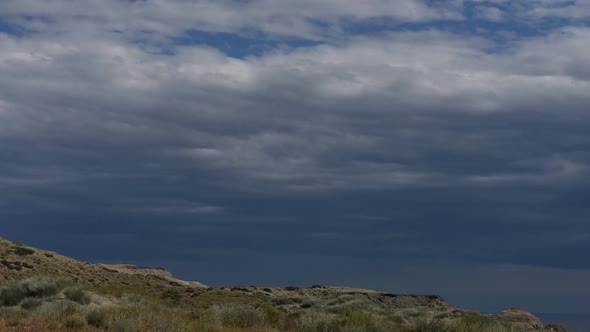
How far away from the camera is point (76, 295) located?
3700 cm

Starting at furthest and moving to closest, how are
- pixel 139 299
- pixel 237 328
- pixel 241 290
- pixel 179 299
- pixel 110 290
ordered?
pixel 241 290 → pixel 179 299 → pixel 110 290 → pixel 139 299 → pixel 237 328

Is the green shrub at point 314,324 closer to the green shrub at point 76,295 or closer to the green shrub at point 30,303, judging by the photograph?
the green shrub at point 76,295

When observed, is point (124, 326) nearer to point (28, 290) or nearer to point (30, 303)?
point (30, 303)

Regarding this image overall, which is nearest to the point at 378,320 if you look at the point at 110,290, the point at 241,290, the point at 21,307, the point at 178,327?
the point at 178,327

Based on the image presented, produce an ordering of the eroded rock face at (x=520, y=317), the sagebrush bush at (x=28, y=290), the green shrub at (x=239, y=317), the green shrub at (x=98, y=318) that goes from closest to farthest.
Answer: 1. the green shrub at (x=98, y=318)
2. the green shrub at (x=239, y=317)
3. the sagebrush bush at (x=28, y=290)
4. the eroded rock face at (x=520, y=317)

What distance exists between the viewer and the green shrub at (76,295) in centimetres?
3662

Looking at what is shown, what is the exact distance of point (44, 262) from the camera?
231 ft

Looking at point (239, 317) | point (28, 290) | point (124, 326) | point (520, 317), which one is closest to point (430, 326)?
point (239, 317)

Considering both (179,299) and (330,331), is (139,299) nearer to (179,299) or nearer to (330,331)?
(330,331)

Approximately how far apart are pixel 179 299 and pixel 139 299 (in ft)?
62.6

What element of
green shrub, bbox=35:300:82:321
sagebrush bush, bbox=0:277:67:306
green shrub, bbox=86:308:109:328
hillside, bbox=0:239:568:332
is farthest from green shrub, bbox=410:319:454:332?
sagebrush bush, bbox=0:277:67:306

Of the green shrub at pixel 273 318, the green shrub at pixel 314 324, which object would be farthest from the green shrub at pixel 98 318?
the green shrub at pixel 314 324

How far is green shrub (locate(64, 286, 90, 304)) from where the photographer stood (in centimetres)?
3662

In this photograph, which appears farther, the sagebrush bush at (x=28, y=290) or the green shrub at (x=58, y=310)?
the sagebrush bush at (x=28, y=290)
